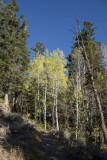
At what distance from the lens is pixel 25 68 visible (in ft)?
53.5

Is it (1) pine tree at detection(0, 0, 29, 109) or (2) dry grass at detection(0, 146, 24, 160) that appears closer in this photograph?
(2) dry grass at detection(0, 146, 24, 160)

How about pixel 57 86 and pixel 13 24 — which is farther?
pixel 13 24

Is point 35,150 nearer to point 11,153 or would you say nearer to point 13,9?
point 11,153

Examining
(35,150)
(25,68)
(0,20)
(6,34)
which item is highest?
(0,20)

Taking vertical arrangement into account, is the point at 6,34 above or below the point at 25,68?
above

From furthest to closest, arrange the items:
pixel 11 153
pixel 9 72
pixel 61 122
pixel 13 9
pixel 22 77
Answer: pixel 61 122, pixel 13 9, pixel 22 77, pixel 9 72, pixel 11 153

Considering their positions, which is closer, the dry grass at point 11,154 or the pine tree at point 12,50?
the dry grass at point 11,154

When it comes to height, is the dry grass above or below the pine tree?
below

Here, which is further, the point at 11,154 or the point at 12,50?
the point at 12,50

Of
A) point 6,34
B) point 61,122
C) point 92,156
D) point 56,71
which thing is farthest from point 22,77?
point 92,156

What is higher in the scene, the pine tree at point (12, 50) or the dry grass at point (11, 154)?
the pine tree at point (12, 50)

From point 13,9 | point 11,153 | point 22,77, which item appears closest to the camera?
point 11,153

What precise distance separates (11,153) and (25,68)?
12.6m

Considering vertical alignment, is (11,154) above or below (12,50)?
below
